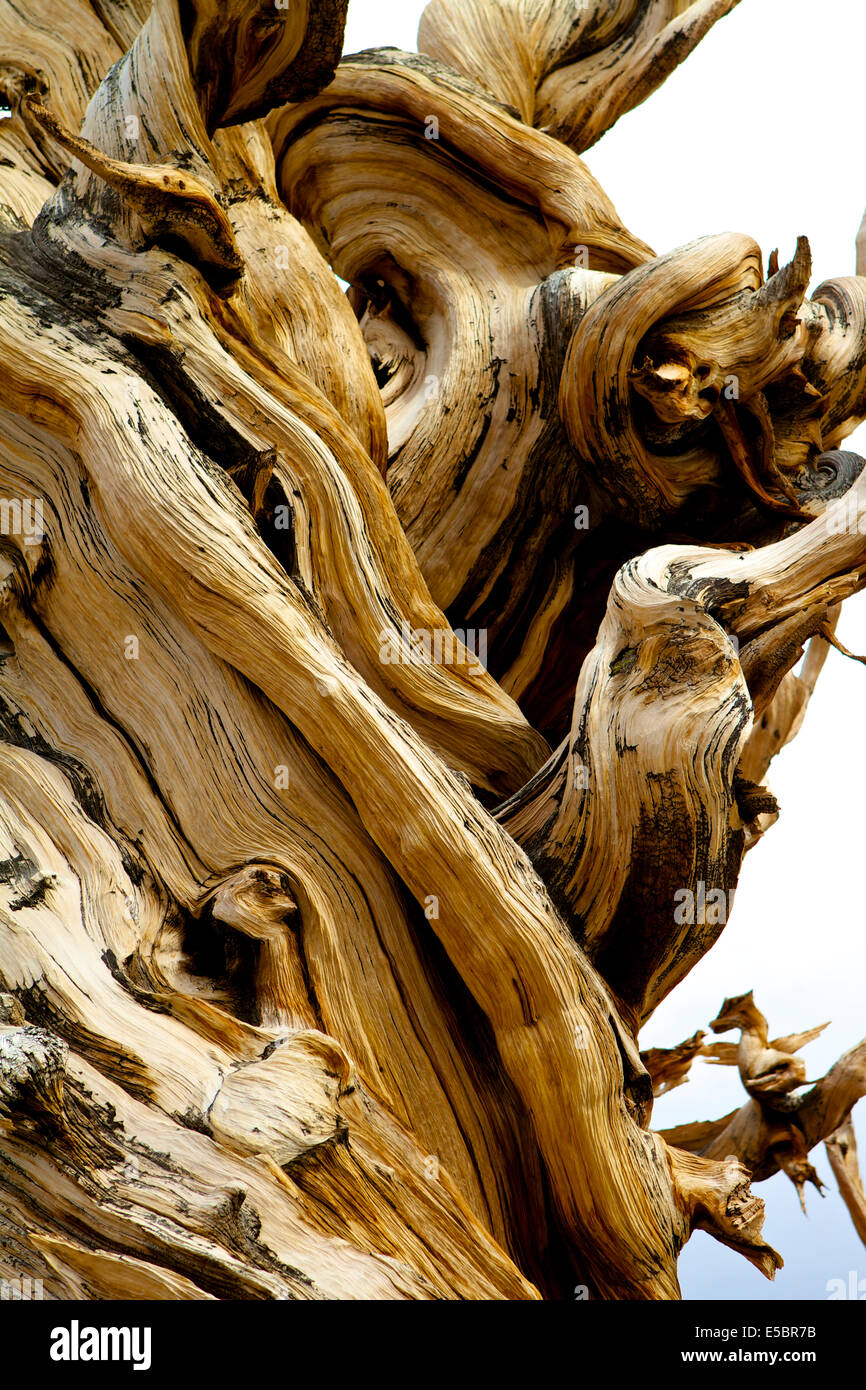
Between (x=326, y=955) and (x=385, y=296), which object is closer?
(x=326, y=955)

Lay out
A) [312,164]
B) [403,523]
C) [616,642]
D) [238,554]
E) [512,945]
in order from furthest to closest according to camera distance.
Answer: [312,164] → [403,523] → [616,642] → [238,554] → [512,945]

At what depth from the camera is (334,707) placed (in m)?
1.66

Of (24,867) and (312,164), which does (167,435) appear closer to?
(24,867)

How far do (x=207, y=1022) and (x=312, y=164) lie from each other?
191 cm

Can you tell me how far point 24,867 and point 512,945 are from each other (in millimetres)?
644

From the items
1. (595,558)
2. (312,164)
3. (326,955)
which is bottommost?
(326,955)

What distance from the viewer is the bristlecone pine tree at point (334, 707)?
4.58 ft

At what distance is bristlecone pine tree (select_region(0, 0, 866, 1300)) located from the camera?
4.58ft

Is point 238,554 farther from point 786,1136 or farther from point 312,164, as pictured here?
point 786,1136

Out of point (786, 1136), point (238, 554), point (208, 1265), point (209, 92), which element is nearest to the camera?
point (208, 1265)

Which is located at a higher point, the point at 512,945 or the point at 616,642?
the point at 616,642

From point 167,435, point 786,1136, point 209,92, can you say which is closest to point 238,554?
point 167,435
